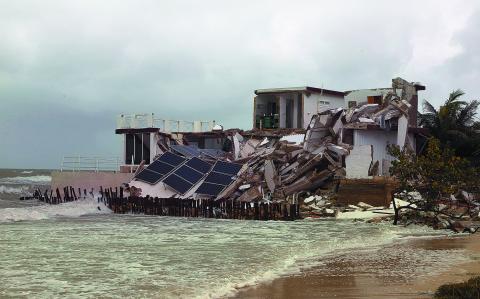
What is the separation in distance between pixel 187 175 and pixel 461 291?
85.2ft

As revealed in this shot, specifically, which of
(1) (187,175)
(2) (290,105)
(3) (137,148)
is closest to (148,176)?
(1) (187,175)

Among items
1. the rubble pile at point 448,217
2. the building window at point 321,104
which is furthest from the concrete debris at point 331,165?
the building window at point 321,104

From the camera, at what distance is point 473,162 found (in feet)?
110

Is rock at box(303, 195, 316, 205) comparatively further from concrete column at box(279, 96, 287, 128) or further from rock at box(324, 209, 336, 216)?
concrete column at box(279, 96, 287, 128)

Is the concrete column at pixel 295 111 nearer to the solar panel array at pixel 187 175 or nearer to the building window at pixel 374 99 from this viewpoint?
the building window at pixel 374 99

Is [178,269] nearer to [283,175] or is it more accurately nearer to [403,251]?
[403,251]

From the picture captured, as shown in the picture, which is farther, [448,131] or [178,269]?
[448,131]

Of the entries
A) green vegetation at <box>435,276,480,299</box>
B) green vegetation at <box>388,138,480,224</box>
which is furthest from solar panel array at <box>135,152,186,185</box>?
green vegetation at <box>435,276,480,299</box>

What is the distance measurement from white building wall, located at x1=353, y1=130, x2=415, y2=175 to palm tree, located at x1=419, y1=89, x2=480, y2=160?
6.61 ft

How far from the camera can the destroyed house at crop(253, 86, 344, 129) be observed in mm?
→ 41700

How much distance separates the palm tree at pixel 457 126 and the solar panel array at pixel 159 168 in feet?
52.2

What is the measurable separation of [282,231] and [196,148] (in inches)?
670

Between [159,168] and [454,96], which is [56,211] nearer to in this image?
[159,168]

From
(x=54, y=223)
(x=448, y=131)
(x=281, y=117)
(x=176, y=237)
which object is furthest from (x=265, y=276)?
(x=281, y=117)
